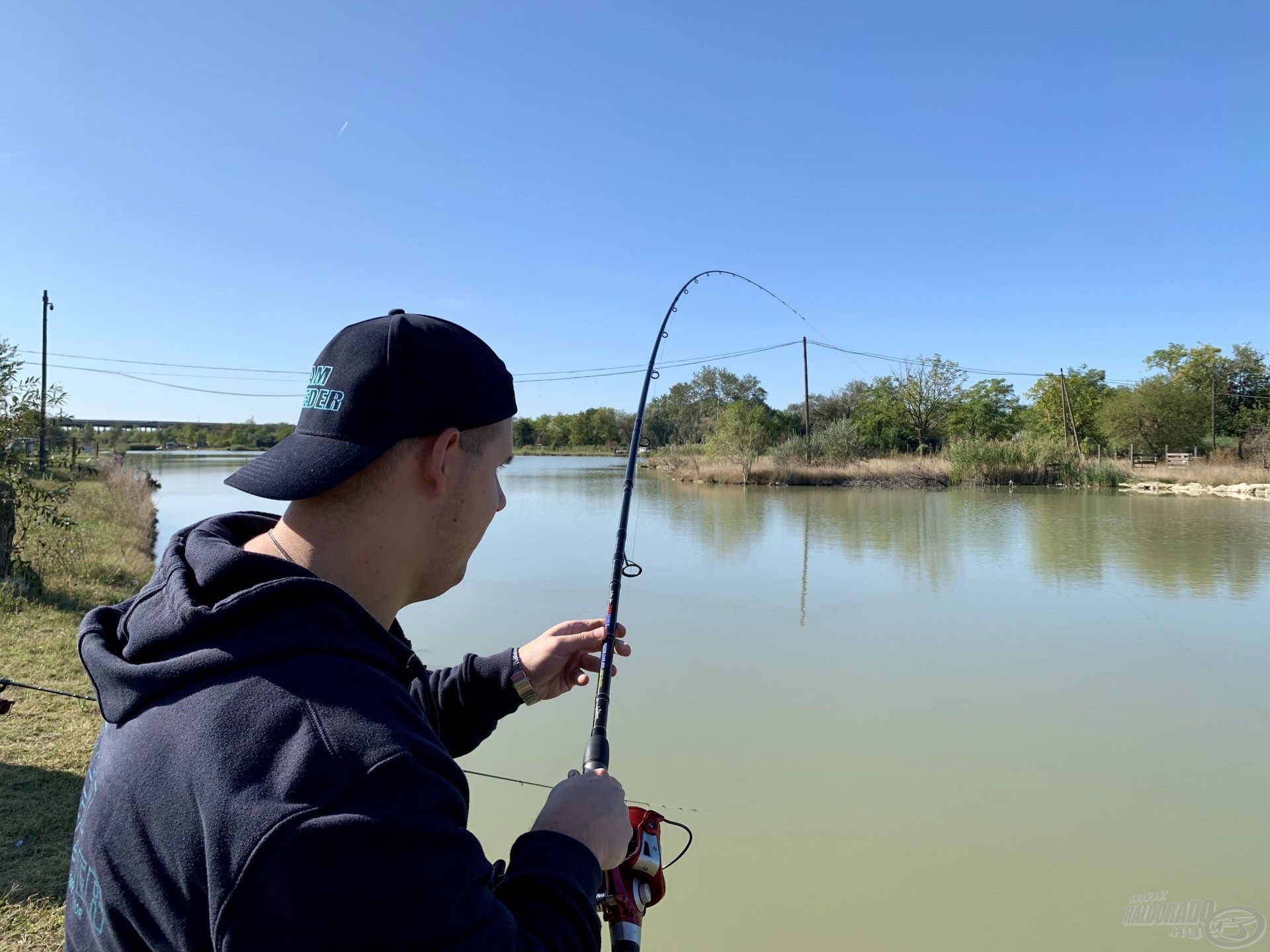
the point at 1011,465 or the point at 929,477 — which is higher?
the point at 1011,465

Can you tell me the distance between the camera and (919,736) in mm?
4824

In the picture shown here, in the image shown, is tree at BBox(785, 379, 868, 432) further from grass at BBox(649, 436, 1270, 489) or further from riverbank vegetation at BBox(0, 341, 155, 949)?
riverbank vegetation at BBox(0, 341, 155, 949)

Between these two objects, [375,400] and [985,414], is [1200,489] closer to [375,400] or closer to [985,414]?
[985,414]

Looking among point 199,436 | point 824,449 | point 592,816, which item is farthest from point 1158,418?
point 199,436

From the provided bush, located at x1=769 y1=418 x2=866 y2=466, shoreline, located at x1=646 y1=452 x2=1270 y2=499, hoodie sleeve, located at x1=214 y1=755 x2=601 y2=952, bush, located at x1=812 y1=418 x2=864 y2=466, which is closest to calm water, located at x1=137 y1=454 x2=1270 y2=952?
hoodie sleeve, located at x1=214 y1=755 x2=601 y2=952

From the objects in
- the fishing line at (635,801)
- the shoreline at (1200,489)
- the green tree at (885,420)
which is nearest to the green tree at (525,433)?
the green tree at (885,420)

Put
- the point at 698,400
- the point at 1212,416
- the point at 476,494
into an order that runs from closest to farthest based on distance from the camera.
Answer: the point at 476,494, the point at 1212,416, the point at 698,400

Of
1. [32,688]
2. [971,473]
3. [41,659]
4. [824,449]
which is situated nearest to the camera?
[32,688]

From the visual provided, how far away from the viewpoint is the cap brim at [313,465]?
3.10 ft

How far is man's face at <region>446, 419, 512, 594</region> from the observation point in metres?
1.08

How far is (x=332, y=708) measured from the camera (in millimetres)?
759

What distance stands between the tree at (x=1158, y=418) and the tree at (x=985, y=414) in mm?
4394

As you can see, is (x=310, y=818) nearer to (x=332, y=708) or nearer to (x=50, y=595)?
(x=332, y=708)

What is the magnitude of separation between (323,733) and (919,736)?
4693mm
